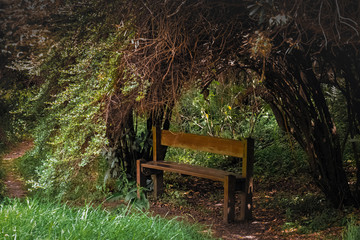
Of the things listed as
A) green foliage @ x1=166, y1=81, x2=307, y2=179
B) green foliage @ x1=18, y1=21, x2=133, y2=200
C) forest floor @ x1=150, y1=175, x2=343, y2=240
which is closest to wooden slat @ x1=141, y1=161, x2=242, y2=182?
forest floor @ x1=150, y1=175, x2=343, y2=240

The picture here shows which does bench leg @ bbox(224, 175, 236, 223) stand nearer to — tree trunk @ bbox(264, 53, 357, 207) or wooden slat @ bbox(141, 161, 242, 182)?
wooden slat @ bbox(141, 161, 242, 182)

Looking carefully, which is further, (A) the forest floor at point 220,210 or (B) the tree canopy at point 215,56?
(A) the forest floor at point 220,210

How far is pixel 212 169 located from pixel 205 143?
0.35 metres

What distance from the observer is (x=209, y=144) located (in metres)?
5.64

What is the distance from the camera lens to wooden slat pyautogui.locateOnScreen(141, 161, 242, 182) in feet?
17.0

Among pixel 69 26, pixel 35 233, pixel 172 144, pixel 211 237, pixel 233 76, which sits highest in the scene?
pixel 69 26

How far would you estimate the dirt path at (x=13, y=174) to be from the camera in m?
7.06

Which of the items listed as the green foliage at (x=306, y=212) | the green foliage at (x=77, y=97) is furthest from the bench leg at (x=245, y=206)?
the green foliage at (x=77, y=97)

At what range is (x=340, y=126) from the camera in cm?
672

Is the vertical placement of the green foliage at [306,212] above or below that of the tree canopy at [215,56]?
below

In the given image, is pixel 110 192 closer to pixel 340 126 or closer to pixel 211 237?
pixel 211 237

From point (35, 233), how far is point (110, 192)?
9.78 ft

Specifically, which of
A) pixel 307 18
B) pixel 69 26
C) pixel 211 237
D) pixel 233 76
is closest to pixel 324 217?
pixel 211 237

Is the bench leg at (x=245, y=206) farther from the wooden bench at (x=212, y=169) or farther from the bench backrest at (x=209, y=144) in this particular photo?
the bench backrest at (x=209, y=144)
